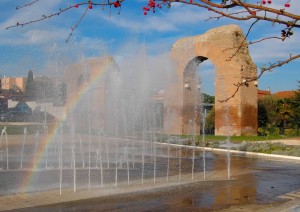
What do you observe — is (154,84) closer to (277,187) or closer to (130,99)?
(130,99)

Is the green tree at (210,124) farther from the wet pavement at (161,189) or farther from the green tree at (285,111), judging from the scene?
the wet pavement at (161,189)

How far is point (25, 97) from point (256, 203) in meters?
46.5

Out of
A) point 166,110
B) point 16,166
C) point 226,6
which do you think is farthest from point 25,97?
point 226,6

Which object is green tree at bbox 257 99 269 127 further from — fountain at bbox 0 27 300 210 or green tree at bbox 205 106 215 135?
fountain at bbox 0 27 300 210

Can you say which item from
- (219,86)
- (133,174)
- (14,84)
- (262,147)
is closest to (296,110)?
(219,86)

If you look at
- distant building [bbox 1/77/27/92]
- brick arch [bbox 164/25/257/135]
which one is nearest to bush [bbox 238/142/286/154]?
brick arch [bbox 164/25/257/135]

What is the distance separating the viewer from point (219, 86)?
21.2 m

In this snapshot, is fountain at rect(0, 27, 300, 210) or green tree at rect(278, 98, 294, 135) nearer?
fountain at rect(0, 27, 300, 210)

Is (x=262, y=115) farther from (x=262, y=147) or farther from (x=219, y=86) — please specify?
(x=262, y=147)

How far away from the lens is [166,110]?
24.6m


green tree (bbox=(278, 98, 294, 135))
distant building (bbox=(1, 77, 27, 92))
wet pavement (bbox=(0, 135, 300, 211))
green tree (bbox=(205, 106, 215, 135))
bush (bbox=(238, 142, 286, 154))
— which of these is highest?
distant building (bbox=(1, 77, 27, 92))

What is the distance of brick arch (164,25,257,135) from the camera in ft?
67.5

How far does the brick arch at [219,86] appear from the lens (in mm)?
20578

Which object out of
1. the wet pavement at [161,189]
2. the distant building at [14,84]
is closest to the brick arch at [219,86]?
the wet pavement at [161,189]
